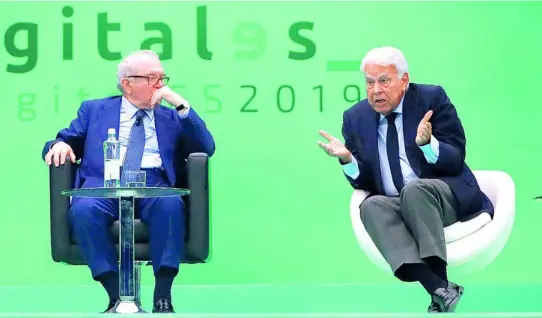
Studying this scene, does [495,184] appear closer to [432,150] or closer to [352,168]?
[432,150]

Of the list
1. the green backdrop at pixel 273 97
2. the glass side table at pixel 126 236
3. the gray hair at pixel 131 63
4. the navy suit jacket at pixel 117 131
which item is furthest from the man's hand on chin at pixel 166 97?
the green backdrop at pixel 273 97

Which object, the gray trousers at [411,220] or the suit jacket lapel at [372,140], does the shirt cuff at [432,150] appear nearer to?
the gray trousers at [411,220]

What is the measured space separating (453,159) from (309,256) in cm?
164

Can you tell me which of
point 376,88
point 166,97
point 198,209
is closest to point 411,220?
point 376,88

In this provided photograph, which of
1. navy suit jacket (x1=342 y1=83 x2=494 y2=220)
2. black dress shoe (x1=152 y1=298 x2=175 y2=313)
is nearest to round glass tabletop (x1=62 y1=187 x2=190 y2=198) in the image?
black dress shoe (x1=152 y1=298 x2=175 y2=313)

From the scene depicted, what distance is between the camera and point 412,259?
4.48 metres

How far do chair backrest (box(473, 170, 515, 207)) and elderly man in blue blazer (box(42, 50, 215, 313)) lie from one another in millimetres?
1197

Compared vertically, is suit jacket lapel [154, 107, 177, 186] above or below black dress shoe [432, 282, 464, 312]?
above

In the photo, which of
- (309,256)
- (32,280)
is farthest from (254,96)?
(32,280)

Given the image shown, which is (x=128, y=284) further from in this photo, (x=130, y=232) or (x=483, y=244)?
(x=483, y=244)

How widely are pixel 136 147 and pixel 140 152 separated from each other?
0.03 metres

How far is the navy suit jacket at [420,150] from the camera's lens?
479 cm

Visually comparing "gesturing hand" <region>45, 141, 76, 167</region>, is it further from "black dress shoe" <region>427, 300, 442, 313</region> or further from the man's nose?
"black dress shoe" <region>427, 300, 442, 313</region>

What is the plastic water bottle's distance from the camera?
15.4 ft
